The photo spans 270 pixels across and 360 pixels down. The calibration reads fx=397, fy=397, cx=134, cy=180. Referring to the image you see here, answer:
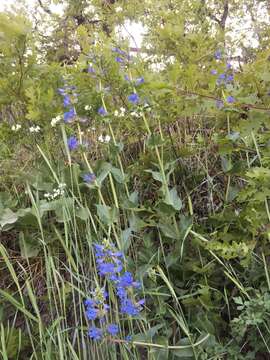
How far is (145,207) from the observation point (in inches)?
61.5

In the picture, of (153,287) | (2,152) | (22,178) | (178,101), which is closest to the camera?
(153,287)

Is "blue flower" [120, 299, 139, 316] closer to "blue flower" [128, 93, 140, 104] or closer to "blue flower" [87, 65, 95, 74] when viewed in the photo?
"blue flower" [128, 93, 140, 104]

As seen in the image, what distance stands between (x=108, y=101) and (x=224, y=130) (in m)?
0.55

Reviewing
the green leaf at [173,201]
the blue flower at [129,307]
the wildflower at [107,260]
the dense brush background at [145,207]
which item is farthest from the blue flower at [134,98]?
the blue flower at [129,307]

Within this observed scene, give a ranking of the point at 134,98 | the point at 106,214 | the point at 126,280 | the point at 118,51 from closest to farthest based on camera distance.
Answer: the point at 126,280 → the point at 106,214 → the point at 134,98 → the point at 118,51

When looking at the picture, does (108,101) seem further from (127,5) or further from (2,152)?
(127,5)

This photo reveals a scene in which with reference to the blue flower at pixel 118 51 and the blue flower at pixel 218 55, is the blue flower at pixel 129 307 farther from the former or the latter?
the blue flower at pixel 218 55

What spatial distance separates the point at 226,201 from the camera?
1540mm

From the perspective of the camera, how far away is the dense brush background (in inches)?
49.4

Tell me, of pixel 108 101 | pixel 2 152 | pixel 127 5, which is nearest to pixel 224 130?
pixel 108 101

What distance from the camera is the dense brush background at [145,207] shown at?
4.12 feet

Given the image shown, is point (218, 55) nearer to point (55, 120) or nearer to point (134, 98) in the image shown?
point (134, 98)

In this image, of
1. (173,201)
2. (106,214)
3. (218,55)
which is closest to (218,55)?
(218,55)

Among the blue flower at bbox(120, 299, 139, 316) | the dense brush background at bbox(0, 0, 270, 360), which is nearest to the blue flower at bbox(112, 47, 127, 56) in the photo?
the dense brush background at bbox(0, 0, 270, 360)
